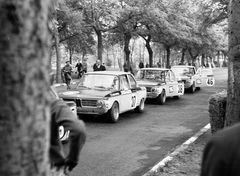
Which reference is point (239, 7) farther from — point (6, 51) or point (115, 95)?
point (115, 95)

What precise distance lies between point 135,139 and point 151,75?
8542mm

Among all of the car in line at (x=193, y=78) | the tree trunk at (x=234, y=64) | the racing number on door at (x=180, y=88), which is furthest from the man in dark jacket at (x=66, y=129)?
the car in line at (x=193, y=78)

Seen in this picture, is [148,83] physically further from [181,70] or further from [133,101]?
[181,70]

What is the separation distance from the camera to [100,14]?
28156mm

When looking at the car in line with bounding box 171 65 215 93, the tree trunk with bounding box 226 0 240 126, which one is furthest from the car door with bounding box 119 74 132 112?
the car in line with bounding box 171 65 215 93

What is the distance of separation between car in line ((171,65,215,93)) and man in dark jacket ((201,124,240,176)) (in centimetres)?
2003

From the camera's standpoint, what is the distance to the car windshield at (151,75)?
55.3 feet

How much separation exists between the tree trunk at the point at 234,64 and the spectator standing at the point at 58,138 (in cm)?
395

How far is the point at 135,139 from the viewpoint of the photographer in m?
8.74

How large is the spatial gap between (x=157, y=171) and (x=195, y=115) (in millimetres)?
7306

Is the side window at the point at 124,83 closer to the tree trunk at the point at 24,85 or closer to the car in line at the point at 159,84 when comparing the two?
the car in line at the point at 159,84

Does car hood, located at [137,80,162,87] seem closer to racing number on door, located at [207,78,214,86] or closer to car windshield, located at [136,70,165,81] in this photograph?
car windshield, located at [136,70,165,81]

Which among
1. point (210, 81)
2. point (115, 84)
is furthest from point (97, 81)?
point (210, 81)

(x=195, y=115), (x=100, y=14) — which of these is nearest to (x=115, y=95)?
(x=195, y=115)
